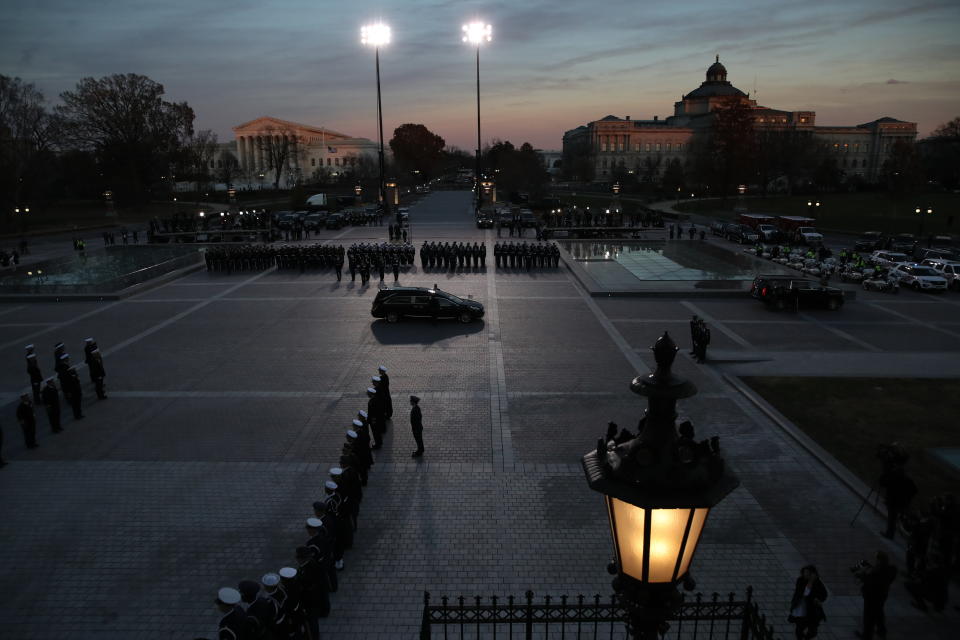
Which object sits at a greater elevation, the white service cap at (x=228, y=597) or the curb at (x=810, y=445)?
the white service cap at (x=228, y=597)

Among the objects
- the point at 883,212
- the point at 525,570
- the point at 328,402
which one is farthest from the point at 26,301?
the point at 883,212

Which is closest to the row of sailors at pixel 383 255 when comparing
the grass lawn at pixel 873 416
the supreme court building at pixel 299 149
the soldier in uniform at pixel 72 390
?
the soldier in uniform at pixel 72 390

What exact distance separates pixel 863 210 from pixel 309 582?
2999 inches

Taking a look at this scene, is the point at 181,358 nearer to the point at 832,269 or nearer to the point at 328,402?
the point at 328,402

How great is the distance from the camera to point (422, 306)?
2045cm

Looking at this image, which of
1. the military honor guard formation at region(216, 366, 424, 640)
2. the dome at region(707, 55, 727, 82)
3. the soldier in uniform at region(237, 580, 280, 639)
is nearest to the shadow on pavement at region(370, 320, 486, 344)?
the military honor guard formation at region(216, 366, 424, 640)

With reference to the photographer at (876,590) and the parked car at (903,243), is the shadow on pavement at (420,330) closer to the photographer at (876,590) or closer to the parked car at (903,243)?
the photographer at (876,590)

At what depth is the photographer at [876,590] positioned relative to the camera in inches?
250

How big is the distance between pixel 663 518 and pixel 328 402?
11.5 m

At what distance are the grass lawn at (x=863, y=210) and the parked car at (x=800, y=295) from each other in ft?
99.0

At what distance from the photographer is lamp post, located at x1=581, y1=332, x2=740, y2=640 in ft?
9.57

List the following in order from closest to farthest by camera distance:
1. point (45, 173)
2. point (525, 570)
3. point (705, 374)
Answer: point (525, 570), point (705, 374), point (45, 173)

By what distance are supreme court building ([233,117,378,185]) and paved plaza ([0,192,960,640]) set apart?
10481 cm

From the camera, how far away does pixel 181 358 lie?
16844mm
